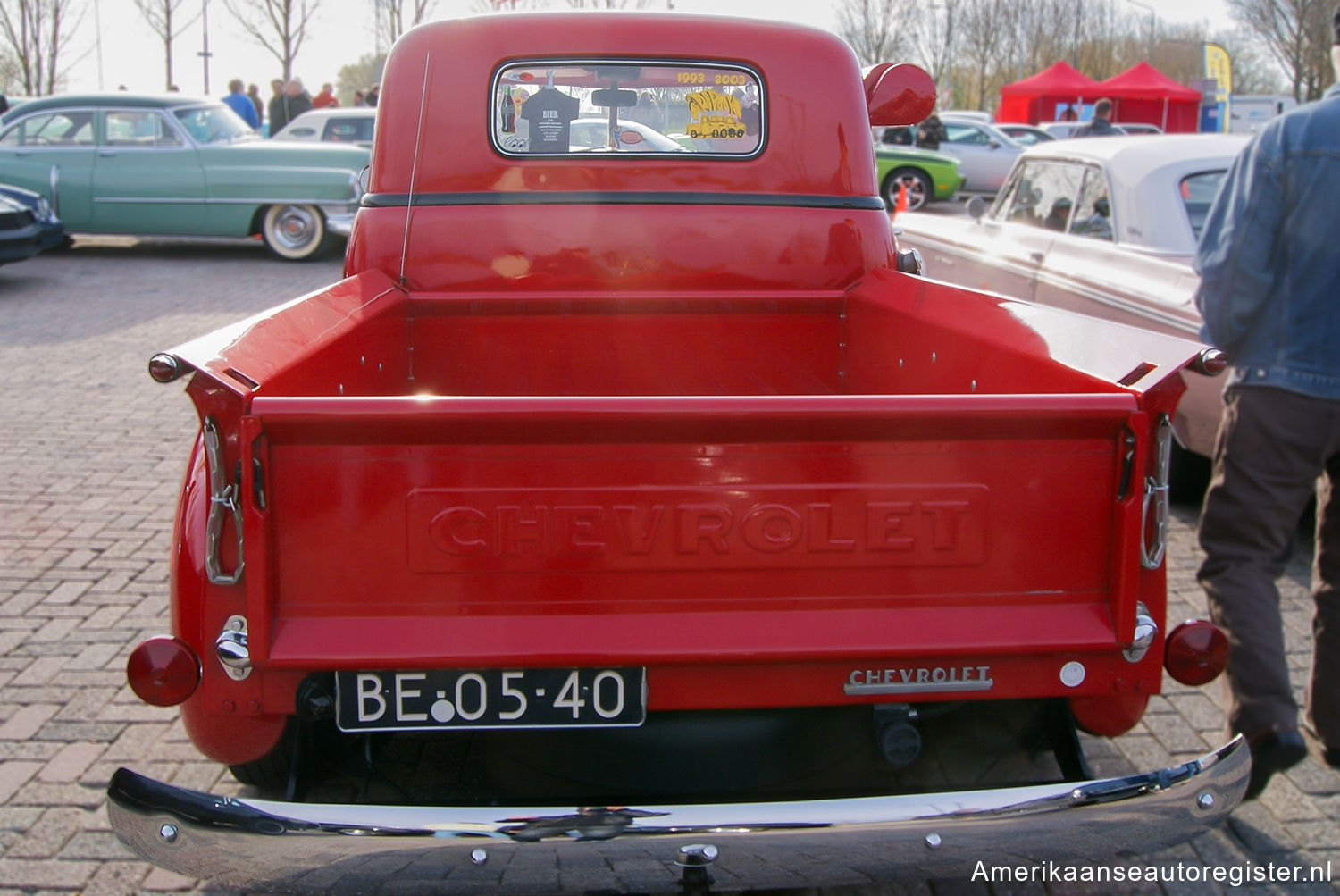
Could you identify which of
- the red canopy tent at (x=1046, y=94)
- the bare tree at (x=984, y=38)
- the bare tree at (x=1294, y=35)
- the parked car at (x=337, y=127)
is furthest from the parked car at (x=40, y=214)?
the bare tree at (x=984, y=38)

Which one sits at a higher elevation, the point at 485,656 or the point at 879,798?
the point at 485,656

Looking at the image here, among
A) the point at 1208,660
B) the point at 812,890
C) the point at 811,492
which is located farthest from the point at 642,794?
the point at 1208,660

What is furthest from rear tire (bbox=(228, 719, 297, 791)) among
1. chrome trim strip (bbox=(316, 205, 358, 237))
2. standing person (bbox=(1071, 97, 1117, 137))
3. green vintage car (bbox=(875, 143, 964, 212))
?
green vintage car (bbox=(875, 143, 964, 212))

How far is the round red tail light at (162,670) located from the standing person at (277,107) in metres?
17.6

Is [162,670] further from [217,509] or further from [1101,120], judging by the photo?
[1101,120]

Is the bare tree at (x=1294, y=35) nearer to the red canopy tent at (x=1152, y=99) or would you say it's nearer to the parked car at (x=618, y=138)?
the red canopy tent at (x=1152, y=99)

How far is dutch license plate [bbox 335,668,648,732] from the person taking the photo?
2061 mm

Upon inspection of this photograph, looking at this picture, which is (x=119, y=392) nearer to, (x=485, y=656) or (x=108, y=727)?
A: (x=108, y=727)

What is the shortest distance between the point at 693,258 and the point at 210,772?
80.5 inches

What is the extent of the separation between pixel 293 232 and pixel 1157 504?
1111cm

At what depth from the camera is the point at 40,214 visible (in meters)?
10.2

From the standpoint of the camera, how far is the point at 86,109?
37.5 feet

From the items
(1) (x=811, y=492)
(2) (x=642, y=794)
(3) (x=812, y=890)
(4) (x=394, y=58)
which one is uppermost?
(4) (x=394, y=58)

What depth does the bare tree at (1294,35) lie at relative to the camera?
35719mm
